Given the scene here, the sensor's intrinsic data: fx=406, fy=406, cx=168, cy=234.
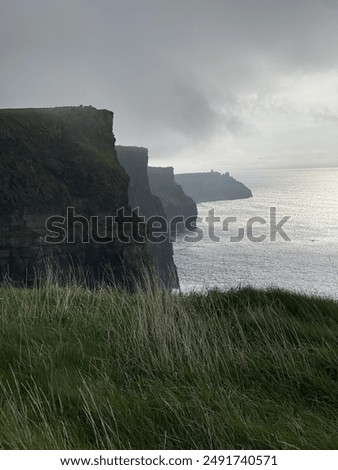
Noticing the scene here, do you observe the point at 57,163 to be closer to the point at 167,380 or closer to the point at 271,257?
the point at 271,257

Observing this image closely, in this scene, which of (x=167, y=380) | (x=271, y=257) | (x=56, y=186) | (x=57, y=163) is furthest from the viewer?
(x=271, y=257)

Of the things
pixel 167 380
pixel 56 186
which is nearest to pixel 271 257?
pixel 56 186

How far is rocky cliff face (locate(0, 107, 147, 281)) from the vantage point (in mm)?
69438

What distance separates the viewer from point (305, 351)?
4.43m

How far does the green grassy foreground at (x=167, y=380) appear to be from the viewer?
2799mm

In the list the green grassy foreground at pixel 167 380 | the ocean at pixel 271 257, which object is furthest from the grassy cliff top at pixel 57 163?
the green grassy foreground at pixel 167 380

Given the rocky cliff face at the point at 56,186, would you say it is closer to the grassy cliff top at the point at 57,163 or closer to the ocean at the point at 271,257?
the grassy cliff top at the point at 57,163

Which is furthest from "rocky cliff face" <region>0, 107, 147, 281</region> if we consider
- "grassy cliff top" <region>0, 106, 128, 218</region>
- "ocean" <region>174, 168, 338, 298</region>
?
"ocean" <region>174, 168, 338, 298</region>

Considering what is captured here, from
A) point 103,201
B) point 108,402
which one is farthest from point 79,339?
point 103,201

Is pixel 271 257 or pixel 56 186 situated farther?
pixel 271 257

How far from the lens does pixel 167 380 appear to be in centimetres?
371

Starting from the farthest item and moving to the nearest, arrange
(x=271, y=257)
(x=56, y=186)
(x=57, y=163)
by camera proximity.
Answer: (x=271, y=257) → (x=57, y=163) → (x=56, y=186)

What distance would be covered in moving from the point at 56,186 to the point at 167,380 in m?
78.4

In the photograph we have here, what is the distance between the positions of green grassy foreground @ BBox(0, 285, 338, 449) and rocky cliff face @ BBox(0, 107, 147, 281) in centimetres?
6484
